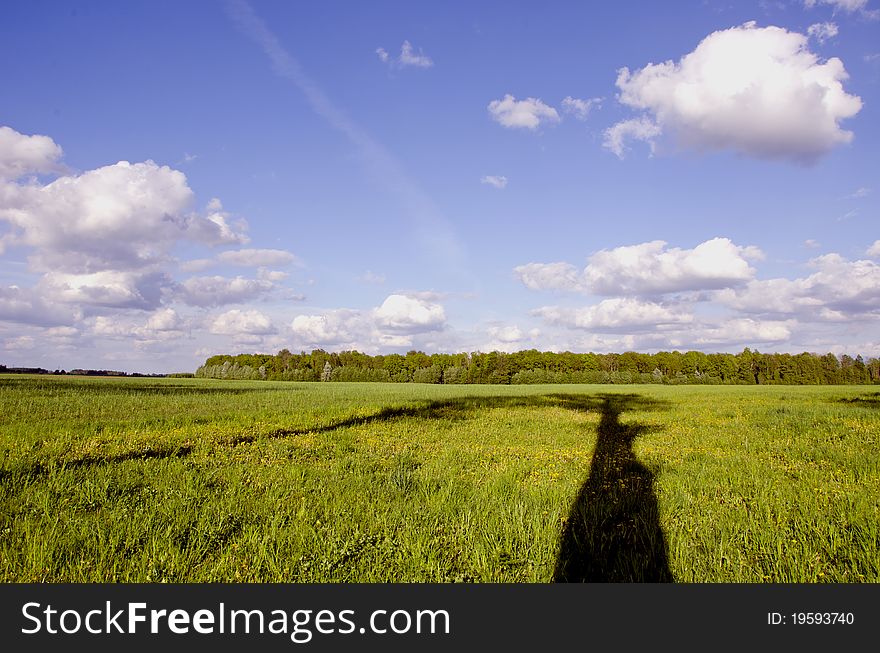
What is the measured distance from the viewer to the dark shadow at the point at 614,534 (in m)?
4.55

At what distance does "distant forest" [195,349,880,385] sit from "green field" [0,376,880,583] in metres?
108

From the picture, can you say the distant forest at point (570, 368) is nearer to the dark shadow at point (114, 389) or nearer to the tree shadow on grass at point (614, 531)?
the dark shadow at point (114, 389)

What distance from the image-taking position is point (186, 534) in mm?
5281

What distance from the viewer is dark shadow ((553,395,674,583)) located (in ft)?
14.9

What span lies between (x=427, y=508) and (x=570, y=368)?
13363cm

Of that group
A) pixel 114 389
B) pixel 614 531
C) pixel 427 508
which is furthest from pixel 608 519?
pixel 114 389

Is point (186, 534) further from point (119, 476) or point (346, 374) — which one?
point (346, 374)

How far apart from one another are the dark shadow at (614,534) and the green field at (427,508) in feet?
0.09

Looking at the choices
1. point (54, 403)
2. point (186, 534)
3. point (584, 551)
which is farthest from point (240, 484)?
point (54, 403)

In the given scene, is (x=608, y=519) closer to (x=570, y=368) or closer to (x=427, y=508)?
(x=427, y=508)

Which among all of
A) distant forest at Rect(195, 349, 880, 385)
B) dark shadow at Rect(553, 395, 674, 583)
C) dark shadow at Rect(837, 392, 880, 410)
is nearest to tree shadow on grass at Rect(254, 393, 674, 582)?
dark shadow at Rect(553, 395, 674, 583)

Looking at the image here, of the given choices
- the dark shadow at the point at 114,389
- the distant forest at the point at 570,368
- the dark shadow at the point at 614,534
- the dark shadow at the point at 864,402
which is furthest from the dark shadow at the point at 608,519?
the distant forest at the point at 570,368

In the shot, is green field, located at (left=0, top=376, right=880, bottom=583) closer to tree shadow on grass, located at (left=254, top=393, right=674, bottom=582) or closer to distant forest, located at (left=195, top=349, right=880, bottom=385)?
tree shadow on grass, located at (left=254, top=393, right=674, bottom=582)
